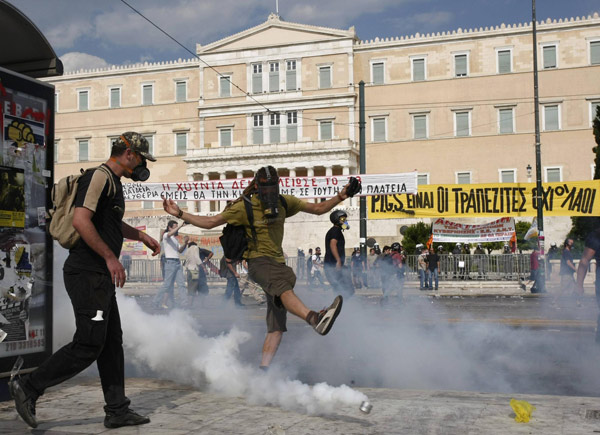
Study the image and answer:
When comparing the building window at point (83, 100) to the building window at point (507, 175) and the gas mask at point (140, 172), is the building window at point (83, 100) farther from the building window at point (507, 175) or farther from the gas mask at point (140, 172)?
the gas mask at point (140, 172)

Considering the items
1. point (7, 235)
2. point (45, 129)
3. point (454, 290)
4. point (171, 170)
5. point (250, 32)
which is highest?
point (250, 32)

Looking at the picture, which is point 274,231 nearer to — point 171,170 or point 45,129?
point 45,129

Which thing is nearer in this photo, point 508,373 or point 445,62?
point 508,373

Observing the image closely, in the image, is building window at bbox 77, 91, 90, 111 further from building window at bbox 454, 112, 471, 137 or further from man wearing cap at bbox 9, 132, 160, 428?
man wearing cap at bbox 9, 132, 160, 428

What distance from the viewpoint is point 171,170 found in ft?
198

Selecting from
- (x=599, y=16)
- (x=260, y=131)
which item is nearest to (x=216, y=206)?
(x=260, y=131)

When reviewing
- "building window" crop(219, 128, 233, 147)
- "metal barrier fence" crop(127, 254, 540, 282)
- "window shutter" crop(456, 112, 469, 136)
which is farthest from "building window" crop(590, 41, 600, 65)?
"metal barrier fence" crop(127, 254, 540, 282)

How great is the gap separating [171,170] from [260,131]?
8894mm

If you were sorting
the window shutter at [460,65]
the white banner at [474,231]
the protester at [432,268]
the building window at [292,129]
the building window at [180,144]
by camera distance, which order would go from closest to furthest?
the protester at [432,268], the white banner at [474,231], the window shutter at [460,65], the building window at [292,129], the building window at [180,144]

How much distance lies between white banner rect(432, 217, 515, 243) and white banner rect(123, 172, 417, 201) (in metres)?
5.51

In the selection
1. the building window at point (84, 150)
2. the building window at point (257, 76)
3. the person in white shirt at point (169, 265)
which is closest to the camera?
the person in white shirt at point (169, 265)

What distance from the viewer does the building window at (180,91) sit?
6062 centimetres

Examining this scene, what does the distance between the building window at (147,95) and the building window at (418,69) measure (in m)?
23.3

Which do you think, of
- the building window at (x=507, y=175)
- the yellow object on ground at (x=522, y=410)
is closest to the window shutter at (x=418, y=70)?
the building window at (x=507, y=175)
